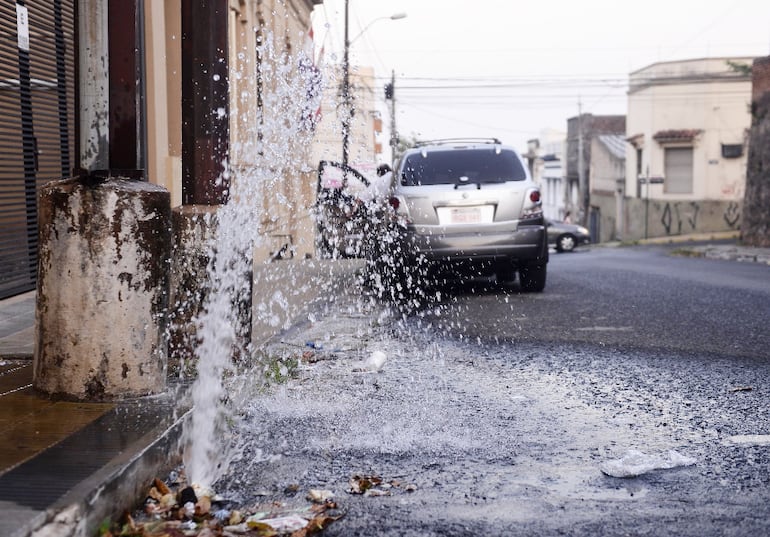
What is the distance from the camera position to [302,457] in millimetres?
4348

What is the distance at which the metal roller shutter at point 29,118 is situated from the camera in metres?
9.73

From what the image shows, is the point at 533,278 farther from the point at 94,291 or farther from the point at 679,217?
the point at 679,217

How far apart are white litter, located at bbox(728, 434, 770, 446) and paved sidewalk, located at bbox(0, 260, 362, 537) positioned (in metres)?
2.46

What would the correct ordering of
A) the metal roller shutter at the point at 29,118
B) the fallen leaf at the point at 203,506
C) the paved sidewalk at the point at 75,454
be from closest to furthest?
the paved sidewalk at the point at 75,454 < the fallen leaf at the point at 203,506 < the metal roller shutter at the point at 29,118

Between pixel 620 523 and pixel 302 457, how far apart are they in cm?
146

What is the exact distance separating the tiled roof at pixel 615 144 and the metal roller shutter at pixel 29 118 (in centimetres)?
4958

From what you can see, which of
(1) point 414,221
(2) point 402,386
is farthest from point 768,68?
(2) point 402,386

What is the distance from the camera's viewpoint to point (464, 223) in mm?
11281

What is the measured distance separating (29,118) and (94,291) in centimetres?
629

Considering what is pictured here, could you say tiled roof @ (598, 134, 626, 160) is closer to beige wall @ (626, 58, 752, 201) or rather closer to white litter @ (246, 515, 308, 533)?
beige wall @ (626, 58, 752, 201)

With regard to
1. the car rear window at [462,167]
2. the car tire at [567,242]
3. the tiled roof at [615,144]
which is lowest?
the car tire at [567,242]

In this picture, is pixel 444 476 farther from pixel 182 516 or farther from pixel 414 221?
pixel 414 221

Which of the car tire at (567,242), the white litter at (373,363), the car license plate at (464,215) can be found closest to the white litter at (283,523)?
the white litter at (373,363)

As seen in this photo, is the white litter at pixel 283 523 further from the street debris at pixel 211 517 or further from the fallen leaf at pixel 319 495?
the fallen leaf at pixel 319 495
